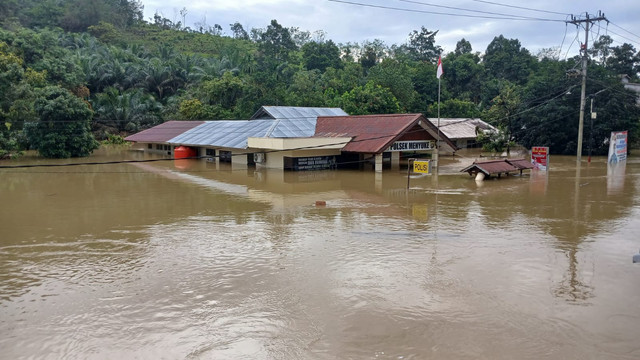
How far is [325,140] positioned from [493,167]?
9858 mm

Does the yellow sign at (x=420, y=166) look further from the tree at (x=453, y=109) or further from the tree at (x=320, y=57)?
the tree at (x=320, y=57)

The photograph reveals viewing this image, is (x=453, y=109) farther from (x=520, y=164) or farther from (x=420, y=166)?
(x=420, y=166)

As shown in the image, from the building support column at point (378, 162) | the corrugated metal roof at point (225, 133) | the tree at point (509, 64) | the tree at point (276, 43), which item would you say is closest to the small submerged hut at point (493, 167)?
the building support column at point (378, 162)

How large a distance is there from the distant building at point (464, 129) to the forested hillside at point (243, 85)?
1883 millimetres

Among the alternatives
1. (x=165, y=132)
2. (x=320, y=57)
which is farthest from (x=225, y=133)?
(x=320, y=57)

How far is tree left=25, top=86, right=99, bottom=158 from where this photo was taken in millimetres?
35000

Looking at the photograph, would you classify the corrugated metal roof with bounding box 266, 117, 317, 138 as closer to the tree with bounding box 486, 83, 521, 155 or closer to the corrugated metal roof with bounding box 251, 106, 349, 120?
the corrugated metal roof with bounding box 251, 106, 349, 120

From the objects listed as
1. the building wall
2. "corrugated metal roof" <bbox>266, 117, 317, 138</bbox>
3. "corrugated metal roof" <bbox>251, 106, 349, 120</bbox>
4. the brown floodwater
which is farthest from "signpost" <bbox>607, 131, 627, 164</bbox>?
"corrugated metal roof" <bbox>266, 117, 317, 138</bbox>

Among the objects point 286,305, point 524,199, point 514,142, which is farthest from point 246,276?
point 514,142

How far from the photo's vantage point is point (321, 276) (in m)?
10.3

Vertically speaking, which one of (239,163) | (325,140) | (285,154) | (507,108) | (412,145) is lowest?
(239,163)

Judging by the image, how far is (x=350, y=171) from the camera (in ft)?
94.0

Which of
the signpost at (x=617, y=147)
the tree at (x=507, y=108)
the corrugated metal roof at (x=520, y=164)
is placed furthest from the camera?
the tree at (x=507, y=108)

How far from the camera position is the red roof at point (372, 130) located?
89.0 ft
